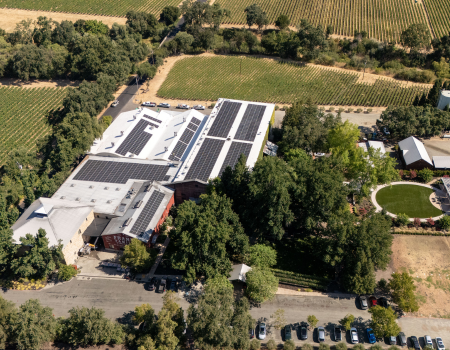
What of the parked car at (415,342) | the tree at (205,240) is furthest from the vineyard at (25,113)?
the parked car at (415,342)

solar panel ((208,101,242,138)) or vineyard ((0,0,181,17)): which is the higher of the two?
vineyard ((0,0,181,17))

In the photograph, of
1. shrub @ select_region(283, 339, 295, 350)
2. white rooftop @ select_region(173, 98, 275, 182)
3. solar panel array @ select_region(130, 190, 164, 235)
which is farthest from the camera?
white rooftop @ select_region(173, 98, 275, 182)

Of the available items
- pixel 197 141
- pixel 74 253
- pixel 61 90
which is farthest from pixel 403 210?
pixel 61 90

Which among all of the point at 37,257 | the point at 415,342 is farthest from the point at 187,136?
the point at 415,342

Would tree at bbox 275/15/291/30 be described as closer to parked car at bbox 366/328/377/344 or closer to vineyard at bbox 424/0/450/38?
vineyard at bbox 424/0/450/38

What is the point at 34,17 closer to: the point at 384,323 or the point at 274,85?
the point at 274,85

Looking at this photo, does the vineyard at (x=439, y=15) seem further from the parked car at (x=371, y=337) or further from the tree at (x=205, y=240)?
the parked car at (x=371, y=337)

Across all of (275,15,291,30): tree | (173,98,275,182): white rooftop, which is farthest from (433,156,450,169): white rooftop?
(275,15,291,30): tree

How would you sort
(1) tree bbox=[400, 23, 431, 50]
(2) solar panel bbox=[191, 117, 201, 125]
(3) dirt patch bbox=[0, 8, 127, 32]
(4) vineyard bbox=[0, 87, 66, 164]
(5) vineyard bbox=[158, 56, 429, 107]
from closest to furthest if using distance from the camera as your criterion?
(2) solar panel bbox=[191, 117, 201, 125] < (4) vineyard bbox=[0, 87, 66, 164] < (5) vineyard bbox=[158, 56, 429, 107] < (1) tree bbox=[400, 23, 431, 50] < (3) dirt patch bbox=[0, 8, 127, 32]
